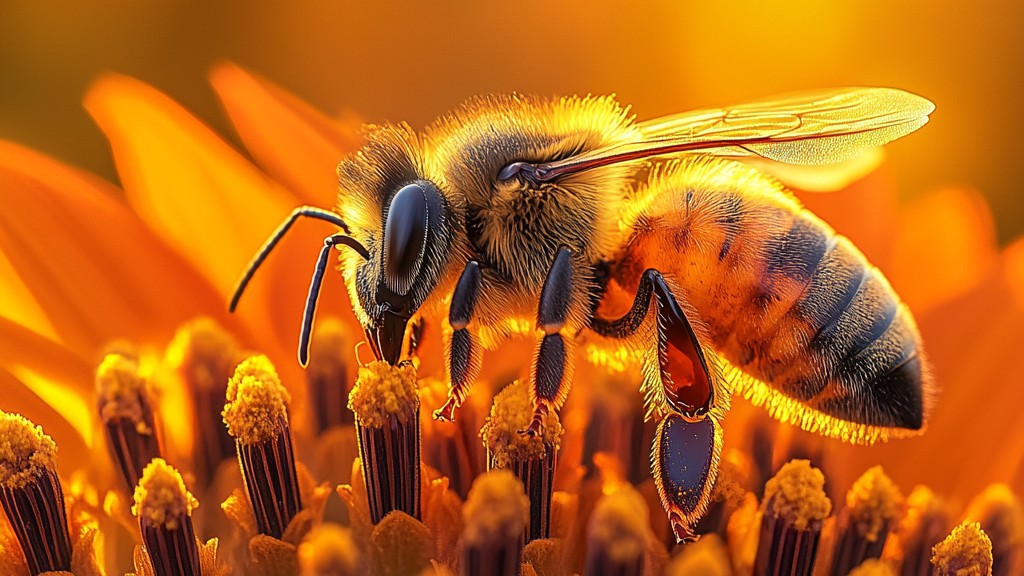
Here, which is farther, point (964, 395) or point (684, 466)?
point (964, 395)

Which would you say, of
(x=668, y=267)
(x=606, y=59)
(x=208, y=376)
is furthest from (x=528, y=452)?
(x=606, y=59)

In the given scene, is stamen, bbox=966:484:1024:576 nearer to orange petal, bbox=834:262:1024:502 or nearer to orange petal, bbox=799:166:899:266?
orange petal, bbox=834:262:1024:502

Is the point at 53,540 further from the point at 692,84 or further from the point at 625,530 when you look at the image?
the point at 692,84

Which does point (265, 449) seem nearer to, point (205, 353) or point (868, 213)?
point (205, 353)

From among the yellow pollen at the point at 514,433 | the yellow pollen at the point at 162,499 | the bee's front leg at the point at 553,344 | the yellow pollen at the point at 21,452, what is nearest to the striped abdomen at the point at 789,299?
the bee's front leg at the point at 553,344

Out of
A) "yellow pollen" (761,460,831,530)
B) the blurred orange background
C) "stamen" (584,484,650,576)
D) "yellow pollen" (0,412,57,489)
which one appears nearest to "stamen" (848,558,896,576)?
"yellow pollen" (761,460,831,530)

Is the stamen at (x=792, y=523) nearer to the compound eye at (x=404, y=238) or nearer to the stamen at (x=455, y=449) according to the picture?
the stamen at (x=455, y=449)

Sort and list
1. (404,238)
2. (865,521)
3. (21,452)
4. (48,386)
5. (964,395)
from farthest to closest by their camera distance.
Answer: (964,395), (48,386), (865,521), (21,452), (404,238)
